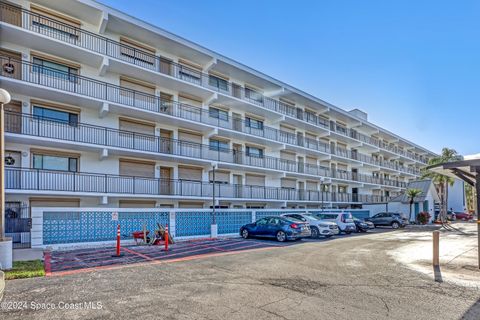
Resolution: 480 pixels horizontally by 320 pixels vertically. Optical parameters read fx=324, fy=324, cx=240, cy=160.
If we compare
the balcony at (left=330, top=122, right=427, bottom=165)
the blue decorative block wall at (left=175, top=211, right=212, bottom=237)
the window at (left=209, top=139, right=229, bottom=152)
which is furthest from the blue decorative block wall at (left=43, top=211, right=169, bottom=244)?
the balcony at (left=330, top=122, right=427, bottom=165)

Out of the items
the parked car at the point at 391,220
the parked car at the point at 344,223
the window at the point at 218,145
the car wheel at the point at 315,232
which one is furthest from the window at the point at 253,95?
the parked car at the point at 391,220

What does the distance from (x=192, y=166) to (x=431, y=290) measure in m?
19.1

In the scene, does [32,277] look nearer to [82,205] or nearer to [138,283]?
[138,283]

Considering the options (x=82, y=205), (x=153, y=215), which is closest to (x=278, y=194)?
(x=153, y=215)

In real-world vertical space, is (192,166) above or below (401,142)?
below

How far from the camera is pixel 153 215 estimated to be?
60.0 feet

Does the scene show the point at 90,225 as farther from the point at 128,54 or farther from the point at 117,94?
the point at 128,54

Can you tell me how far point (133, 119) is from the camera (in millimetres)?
21656

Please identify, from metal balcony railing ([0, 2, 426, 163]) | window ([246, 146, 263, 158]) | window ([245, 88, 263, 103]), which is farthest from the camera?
window ([245, 88, 263, 103])

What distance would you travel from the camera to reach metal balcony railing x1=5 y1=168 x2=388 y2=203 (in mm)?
16484

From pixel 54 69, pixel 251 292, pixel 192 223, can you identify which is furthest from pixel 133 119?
pixel 251 292

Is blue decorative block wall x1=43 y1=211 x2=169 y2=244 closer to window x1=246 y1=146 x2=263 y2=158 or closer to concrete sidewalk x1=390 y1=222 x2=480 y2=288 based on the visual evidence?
concrete sidewalk x1=390 y1=222 x2=480 y2=288

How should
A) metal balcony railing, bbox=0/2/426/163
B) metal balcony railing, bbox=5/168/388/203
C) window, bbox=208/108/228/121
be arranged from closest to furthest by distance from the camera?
metal balcony railing, bbox=5/168/388/203 < metal balcony railing, bbox=0/2/426/163 < window, bbox=208/108/228/121

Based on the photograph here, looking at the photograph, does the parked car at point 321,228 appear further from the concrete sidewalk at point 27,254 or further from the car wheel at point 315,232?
the concrete sidewalk at point 27,254
